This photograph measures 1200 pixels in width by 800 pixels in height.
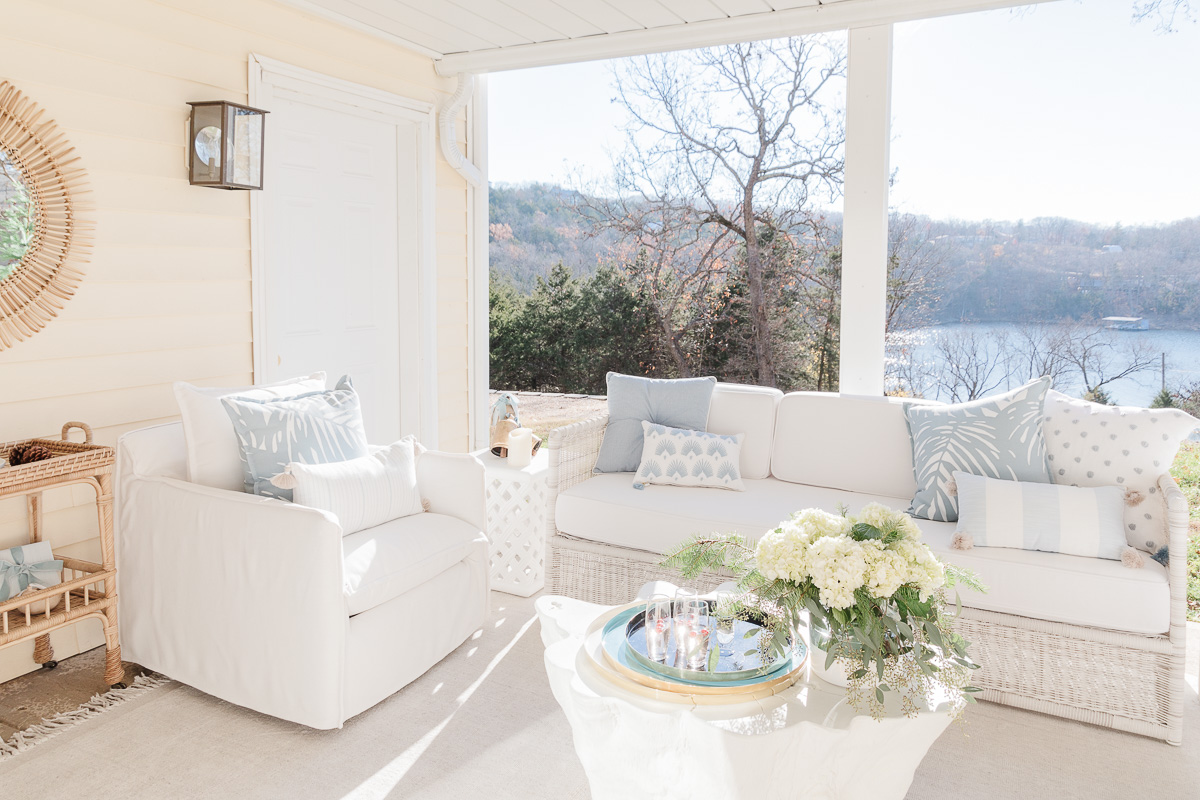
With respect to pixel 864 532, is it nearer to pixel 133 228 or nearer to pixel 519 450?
pixel 519 450

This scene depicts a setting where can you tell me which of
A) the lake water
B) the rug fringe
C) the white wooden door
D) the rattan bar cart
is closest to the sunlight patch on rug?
the rug fringe

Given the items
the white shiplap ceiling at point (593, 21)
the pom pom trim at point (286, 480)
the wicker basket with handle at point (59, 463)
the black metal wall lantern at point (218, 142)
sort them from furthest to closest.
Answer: the white shiplap ceiling at point (593, 21), the black metal wall lantern at point (218, 142), the pom pom trim at point (286, 480), the wicker basket with handle at point (59, 463)

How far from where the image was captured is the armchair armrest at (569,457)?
3254 mm

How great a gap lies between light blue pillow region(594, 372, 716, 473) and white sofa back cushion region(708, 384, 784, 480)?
7 cm

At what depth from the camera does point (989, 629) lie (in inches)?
100

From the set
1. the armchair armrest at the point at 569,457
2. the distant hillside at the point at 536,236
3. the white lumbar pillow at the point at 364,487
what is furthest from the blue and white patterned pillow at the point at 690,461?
the distant hillside at the point at 536,236

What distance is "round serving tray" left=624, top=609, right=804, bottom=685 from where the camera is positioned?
5.93 feet

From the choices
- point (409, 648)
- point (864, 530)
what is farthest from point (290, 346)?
point (864, 530)

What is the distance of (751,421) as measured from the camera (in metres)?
3.46

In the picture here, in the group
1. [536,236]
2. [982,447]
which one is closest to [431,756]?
[982,447]

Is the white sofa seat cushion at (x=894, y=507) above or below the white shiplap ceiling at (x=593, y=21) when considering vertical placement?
below

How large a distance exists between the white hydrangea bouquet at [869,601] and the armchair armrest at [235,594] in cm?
124

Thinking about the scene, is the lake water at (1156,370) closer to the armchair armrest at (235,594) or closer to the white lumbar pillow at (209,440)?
the armchair armrest at (235,594)

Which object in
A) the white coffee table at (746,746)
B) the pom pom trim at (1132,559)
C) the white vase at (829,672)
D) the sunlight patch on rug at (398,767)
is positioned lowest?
the sunlight patch on rug at (398,767)
